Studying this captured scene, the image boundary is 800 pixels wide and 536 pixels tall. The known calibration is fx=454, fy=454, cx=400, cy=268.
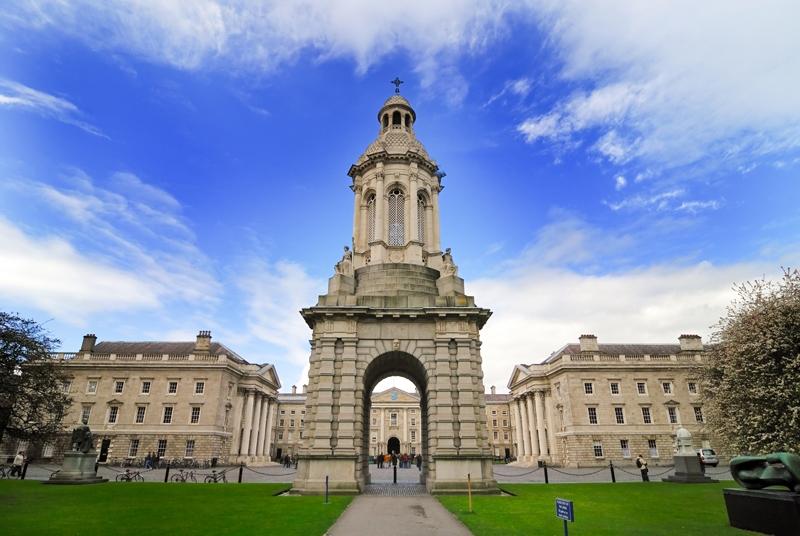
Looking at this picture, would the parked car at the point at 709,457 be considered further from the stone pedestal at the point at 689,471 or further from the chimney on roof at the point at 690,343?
the stone pedestal at the point at 689,471

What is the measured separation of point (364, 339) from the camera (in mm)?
23234

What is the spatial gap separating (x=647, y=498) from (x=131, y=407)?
180ft

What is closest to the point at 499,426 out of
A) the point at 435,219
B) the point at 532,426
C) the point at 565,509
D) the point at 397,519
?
the point at 532,426

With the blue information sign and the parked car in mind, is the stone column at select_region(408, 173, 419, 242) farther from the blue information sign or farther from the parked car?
the parked car

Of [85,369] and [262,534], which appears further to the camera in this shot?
[85,369]

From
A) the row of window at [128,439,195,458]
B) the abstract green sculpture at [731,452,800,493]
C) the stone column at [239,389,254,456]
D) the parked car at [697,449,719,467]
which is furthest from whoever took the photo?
the stone column at [239,389,254,456]

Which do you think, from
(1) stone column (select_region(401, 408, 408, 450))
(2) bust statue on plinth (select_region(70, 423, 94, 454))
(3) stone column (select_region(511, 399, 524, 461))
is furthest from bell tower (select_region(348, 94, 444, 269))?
(1) stone column (select_region(401, 408, 408, 450))

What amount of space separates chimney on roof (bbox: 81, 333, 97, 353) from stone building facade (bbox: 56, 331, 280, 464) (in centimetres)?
11

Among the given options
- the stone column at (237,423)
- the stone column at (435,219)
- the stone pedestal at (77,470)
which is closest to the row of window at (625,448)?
the stone column at (435,219)

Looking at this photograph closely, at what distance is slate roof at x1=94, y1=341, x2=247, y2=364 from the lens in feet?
196

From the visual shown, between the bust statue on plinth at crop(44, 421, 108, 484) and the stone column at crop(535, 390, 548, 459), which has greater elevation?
the stone column at crop(535, 390, 548, 459)

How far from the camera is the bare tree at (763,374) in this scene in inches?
765

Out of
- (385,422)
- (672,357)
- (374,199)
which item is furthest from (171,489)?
(385,422)

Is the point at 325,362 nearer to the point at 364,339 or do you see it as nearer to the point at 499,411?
the point at 364,339
